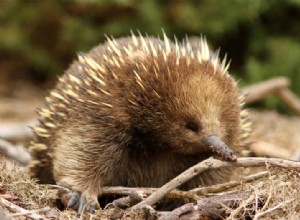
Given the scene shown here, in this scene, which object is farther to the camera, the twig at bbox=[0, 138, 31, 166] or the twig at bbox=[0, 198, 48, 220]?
the twig at bbox=[0, 138, 31, 166]

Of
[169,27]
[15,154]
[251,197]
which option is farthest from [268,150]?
[169,27]

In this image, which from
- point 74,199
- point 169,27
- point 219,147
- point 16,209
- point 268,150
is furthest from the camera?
point 169,27

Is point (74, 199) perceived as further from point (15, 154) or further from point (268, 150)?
point (268, 150)

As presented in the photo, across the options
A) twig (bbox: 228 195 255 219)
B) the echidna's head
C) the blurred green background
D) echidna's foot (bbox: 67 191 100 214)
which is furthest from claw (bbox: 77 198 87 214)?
the blurred green background

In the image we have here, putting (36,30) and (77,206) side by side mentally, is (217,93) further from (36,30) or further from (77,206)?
(36,30)

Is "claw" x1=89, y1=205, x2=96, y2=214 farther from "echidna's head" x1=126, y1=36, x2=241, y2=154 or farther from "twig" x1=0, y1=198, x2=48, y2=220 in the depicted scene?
"twig" x1=0, y1=198, x2=48, y2=220

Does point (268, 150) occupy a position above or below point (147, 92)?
above

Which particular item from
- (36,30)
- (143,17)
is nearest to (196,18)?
(143,17)
